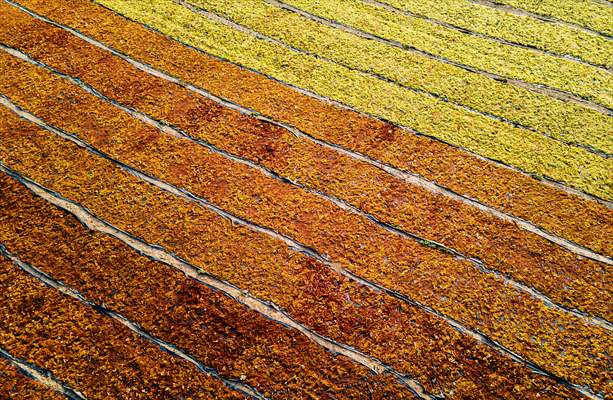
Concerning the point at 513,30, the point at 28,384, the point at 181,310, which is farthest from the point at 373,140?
the point at 28,384

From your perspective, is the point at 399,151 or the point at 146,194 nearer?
the point at 146,194

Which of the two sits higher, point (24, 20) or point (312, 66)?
point (312, 66)

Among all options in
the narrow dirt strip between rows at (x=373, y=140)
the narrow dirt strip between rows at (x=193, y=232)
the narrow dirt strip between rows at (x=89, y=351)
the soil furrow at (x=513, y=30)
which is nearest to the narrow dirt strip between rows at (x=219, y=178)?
the narrow dirt strip between rows at (x=193, y=232)

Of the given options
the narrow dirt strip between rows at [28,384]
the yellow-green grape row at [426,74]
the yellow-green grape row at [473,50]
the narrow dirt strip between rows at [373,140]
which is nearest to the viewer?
the narrow dirt strip between rows at [28,384]

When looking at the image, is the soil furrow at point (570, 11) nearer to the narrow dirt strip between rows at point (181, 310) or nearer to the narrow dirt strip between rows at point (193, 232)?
the narrow dirt strip between rows at point (193, 232)

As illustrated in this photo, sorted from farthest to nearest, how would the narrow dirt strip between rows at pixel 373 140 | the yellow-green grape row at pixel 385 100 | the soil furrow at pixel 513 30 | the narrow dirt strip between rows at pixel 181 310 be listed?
the soil furrow at pixel 513 30, the yellow-green grape row at pixel 385 100, the narrow dirt strip between rows at pixel 373 140, the narrow dirt strip between rows at pixel 181 310

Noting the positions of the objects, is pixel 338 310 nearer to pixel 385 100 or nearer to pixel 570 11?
pixel 385 100

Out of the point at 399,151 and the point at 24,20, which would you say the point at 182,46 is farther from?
the point at 399,151

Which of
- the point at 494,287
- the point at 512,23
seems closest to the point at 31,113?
the point at 494,287
